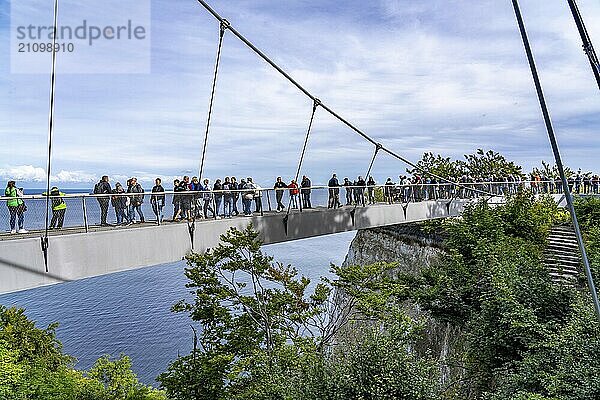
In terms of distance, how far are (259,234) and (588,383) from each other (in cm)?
712

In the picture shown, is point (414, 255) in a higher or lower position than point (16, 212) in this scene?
lower

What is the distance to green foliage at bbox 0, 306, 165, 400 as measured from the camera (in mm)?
11953

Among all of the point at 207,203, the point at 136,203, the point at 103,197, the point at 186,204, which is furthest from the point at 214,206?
the point at 103,197

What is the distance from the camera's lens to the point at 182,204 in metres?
10.1

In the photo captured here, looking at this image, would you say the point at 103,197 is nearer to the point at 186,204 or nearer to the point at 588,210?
the point at 186,204

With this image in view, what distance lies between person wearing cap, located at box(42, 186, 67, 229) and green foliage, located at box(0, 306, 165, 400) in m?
5.50

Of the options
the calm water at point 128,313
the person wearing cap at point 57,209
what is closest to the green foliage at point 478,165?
the calm water at point 128,313

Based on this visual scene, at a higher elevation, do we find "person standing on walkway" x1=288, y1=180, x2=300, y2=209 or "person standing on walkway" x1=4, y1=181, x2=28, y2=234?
"person standing on walkway" x1=288, y1=180, x2=300, y2=209

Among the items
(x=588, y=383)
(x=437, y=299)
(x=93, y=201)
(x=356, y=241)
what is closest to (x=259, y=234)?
(x=93, y=201)

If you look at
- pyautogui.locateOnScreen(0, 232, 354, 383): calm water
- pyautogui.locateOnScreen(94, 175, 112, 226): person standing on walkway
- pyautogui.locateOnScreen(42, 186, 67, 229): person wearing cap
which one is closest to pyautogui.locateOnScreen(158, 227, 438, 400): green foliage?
pyautogui.locateOnScreen(94, 175, 112, 226): person standing on walkway

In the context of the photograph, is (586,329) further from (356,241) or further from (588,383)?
(356,241)

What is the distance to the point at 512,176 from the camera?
26.6 meters

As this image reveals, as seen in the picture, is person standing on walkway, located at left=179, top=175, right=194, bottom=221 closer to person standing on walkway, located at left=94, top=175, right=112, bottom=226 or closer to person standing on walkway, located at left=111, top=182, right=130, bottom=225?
person standing on walkway, located at left=111, top=182, right=130, bottom=225

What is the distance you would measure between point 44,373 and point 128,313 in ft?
67.7
